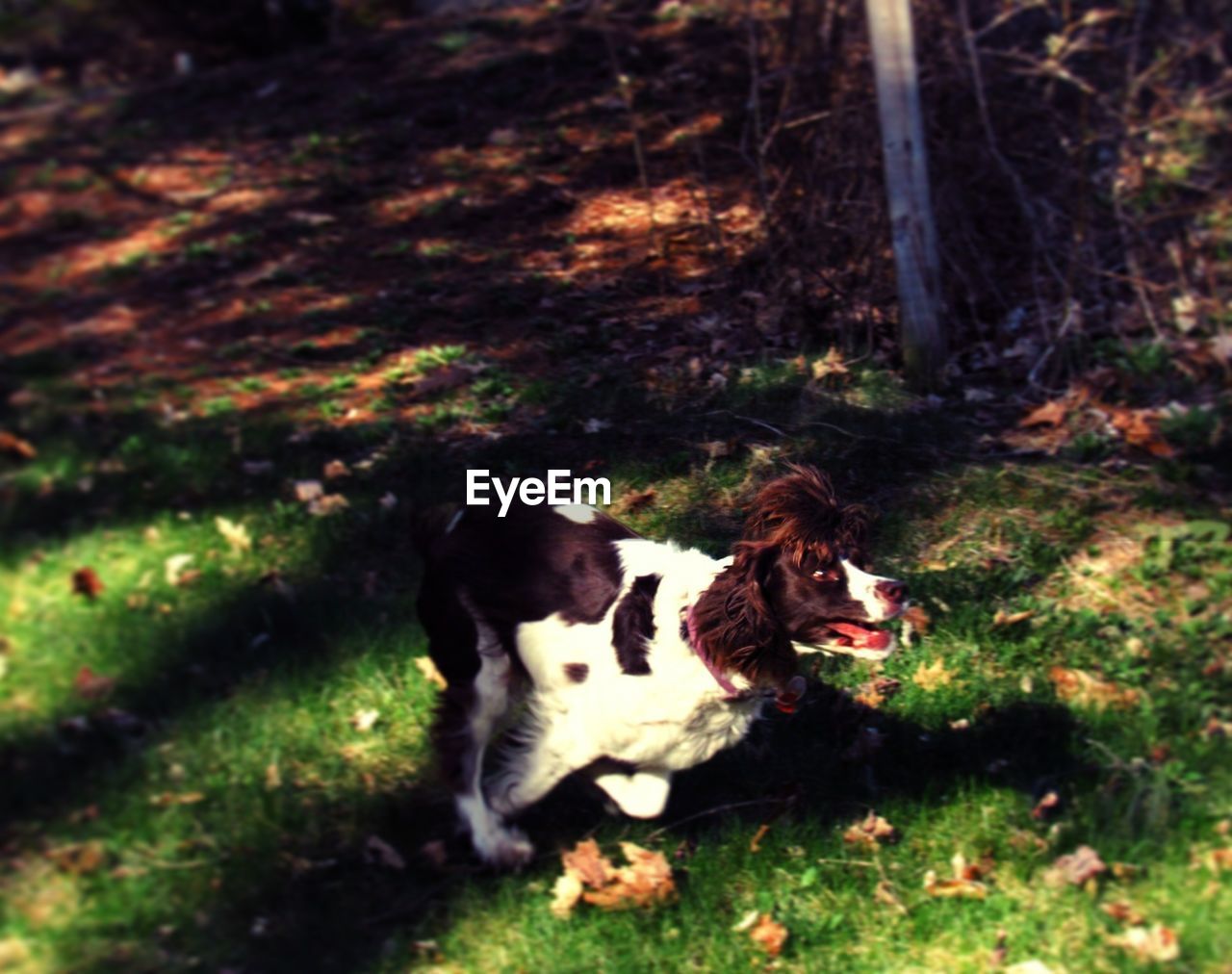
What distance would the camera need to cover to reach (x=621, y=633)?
4.04 metres

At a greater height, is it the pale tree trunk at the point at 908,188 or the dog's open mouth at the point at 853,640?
the pale tree trunk at the point at 908,188

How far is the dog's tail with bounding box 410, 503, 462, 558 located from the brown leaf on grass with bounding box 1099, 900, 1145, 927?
2.46 meters

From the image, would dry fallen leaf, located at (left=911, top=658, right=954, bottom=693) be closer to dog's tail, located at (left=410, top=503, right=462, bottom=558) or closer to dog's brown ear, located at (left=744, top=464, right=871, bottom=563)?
dog's brown ear, located at (left=744, top=464, right=871, bottom=563)

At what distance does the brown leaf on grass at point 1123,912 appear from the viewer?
4039 mm

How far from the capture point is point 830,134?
7.36m

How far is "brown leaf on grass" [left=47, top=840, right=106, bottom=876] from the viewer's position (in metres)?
3.55

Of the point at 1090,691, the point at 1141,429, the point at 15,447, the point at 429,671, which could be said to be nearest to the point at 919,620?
the point at 1090,691

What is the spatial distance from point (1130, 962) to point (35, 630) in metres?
3.55

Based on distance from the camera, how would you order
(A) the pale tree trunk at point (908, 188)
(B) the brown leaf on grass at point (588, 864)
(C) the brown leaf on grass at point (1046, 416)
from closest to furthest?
(B) the brown leaf on grass at point (588, 864)
(C) the brown leaf on grass at point (1046, 416)
(A) the pale tree trunk at point (908, 188)

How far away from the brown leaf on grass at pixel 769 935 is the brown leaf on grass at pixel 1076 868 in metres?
0.89

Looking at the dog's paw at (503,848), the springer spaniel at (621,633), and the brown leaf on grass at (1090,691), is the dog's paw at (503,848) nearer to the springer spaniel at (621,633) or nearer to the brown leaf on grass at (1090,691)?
the springer spaniel at (621,633)

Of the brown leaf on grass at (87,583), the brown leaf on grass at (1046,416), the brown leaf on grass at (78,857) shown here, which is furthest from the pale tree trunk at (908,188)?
the brown leaf on grass at (78,857)

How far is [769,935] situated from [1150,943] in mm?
1146

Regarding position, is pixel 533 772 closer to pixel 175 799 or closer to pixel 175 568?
pixel 175 799
